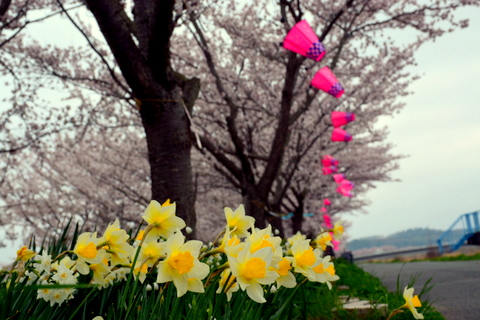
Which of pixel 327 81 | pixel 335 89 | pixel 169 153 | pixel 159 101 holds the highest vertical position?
pixel 327 81

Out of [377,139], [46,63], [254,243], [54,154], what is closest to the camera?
[254,243]

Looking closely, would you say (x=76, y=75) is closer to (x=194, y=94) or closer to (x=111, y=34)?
(x=194, y=94)

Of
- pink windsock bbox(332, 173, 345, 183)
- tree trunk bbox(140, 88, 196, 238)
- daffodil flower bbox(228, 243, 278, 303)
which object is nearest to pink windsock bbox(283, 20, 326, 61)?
tree trunk bbox(140, 88, 196, 238)

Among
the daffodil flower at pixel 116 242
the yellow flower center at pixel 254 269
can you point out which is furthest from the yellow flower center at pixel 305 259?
the daffodil flower at pixel 116 242

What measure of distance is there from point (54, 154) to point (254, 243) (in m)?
13.3

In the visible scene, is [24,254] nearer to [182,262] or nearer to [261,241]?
[182,262]

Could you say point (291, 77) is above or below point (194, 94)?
above

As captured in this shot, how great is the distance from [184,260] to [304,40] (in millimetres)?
4636

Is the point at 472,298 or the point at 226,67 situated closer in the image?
the point at 472,298

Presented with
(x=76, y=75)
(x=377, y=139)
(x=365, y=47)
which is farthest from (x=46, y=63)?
(x=377, y=139)

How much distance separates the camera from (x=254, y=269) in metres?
1.12

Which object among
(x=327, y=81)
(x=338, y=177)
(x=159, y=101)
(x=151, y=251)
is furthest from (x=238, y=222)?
(x=338, y=177)

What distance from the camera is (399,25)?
354 inches

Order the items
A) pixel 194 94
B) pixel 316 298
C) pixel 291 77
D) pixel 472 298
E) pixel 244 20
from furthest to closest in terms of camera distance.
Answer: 1. pixel 244 20
2. pixel 291 77
3. pixel 194 94
4. pixel 472 298
5. pixel 316 298
